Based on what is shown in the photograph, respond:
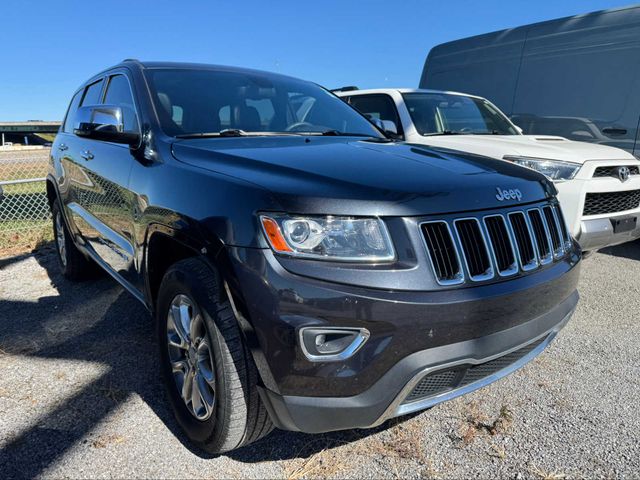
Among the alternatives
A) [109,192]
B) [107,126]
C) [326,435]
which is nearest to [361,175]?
[326,435]

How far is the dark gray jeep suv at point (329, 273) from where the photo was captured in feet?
5.48

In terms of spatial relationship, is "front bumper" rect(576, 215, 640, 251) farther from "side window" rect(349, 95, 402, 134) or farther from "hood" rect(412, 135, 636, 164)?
Result: "side window" rect(349, 95, 402, 134)

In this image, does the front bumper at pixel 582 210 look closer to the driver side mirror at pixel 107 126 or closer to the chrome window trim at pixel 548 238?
the chrome window trim at pixel 548 238

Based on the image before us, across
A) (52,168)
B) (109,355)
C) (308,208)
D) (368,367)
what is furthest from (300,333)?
(52,168)

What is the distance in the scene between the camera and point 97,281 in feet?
15.5

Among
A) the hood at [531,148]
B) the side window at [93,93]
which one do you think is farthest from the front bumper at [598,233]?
the side window at [93,93]

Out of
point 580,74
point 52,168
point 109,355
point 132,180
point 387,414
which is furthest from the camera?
point 580,74

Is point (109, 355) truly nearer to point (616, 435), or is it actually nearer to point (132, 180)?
point (132, 180)

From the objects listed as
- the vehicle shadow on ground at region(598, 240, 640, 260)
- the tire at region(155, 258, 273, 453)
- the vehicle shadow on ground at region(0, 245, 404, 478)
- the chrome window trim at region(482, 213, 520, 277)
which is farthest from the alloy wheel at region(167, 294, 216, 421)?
the vehicle shadow on ground at region(598, 240, 640, 260)

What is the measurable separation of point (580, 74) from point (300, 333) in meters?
5.82

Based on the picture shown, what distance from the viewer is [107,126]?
267 centimetres

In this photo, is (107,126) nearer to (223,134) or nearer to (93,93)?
(223,134)

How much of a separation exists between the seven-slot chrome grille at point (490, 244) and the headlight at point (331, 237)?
0.18 m

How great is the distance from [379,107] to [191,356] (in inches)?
163
